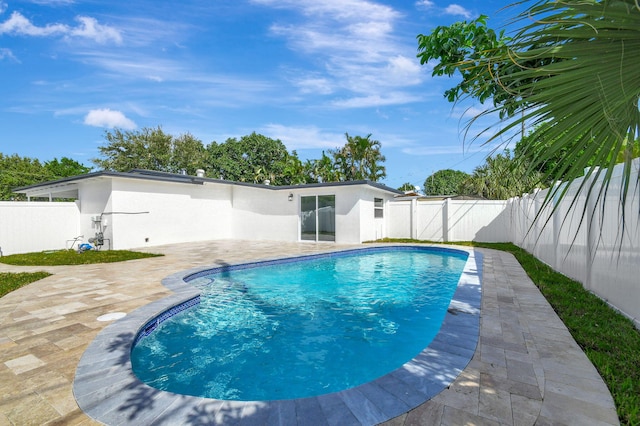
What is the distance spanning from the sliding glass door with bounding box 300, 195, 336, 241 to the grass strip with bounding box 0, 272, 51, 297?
941 cm

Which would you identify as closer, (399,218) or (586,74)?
(586,74)

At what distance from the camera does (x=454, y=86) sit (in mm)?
2713

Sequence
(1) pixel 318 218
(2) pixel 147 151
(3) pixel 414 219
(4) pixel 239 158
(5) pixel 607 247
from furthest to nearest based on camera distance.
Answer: (4) pixel 239 158
(2) pixel 147 151
(3) pixel 414 219
(1) pixel 318 218
(5) pixel 607 247

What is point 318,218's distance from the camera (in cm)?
1436

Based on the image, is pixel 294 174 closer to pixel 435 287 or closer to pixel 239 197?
pixel 239 197

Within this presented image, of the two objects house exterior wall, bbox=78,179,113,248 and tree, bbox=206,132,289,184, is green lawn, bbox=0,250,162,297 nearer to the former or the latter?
house exterior wall, bbox=78,179,113,248

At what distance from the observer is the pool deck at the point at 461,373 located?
2223 millimetres

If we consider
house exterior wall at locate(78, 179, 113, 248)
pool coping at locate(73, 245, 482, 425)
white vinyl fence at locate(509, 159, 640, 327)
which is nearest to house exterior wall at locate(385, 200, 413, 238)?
white vinyl fence at locate(509, 159, 640, 327)

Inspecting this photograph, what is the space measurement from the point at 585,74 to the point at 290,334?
14.7 ft

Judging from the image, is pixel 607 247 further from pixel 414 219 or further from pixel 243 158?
pixel 243 158

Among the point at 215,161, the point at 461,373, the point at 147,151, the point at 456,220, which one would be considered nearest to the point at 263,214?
the point at 456,220

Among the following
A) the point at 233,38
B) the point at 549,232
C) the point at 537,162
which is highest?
the point at 233,38

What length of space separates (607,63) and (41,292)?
26.5 feet

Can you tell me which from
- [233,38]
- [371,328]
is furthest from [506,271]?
[233,38]
